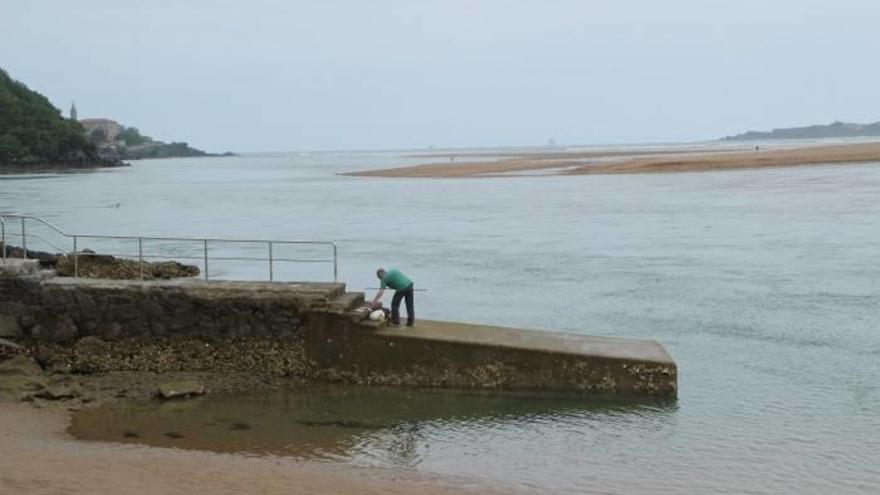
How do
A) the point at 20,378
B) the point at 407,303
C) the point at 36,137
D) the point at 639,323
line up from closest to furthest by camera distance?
the point at 20,378
the point at 407,303
the point at 639,323
the point at 36,137

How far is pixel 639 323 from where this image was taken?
1878cm

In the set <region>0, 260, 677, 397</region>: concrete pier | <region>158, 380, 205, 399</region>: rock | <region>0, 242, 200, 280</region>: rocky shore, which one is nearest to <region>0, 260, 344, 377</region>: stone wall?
<region>0, 260, 677, 397</region>: concrete pier

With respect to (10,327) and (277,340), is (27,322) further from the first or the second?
(277,340)

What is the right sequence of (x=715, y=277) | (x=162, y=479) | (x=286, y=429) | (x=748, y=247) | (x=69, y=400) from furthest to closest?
(x=748, y=247) → (x=715, y=277) → (x=69, y=400) → (x=286, y=429) → (x=162, y=479)

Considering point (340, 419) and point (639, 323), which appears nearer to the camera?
point (340, 419)

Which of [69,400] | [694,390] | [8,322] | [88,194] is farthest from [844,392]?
[88,194]

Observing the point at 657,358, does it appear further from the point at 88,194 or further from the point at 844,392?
the point at 88,194

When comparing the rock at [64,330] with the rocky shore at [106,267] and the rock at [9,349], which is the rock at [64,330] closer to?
the rock at [9,349]

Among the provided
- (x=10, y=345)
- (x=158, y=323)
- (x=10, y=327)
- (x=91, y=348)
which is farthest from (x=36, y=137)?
(x=158, y=323)

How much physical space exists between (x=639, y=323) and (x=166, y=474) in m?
11.2

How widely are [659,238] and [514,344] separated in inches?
804

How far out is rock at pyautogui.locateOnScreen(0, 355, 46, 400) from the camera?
44.3 feet

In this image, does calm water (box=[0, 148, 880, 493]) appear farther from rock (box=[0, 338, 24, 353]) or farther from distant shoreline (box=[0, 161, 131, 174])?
distant shoreline (box=[0, 161, 131, 174])

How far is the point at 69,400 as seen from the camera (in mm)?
13281
